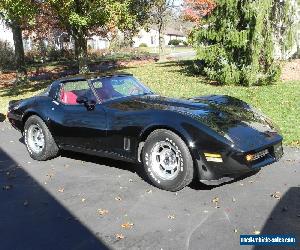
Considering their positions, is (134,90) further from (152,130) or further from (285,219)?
(285,219)

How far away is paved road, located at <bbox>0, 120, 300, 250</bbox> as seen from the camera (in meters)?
4.32

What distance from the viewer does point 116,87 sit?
691 centimetres

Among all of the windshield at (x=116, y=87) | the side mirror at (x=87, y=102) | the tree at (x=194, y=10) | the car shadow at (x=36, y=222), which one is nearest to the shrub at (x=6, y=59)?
the tree at (x=194, y=10)

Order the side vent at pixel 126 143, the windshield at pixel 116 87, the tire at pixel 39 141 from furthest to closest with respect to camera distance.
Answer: the tire at pixel 39 141 → the windshield at pixel 116 87 → the side vent at pixel 126 143

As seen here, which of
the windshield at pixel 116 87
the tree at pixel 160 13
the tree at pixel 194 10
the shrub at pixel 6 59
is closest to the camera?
the windshield at pixel 116 87

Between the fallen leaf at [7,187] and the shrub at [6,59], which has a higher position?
the shrub at [6,59]

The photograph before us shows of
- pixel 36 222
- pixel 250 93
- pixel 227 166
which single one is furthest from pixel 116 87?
pixel 250 93

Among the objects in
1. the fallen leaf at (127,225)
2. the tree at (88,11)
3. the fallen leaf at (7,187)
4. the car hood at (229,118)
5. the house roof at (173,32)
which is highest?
the house roof at (173,32)

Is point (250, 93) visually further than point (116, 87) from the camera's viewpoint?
Yes

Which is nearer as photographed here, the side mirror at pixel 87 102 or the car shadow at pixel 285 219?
the car shadow at pixel 285 219

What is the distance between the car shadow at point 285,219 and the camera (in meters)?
4.26

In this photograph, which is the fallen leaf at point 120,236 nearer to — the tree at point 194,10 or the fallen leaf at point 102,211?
the fallen leaf at point 102,211

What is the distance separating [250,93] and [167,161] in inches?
321

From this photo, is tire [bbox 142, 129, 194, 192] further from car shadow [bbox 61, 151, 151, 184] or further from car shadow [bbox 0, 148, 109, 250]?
car shadow [bbox 0, 148, 109, 250]
